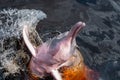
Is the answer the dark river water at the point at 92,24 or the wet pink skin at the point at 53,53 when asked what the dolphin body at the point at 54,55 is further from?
the dark river water at the point at 92,24

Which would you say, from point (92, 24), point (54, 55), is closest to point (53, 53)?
point (54, 55)

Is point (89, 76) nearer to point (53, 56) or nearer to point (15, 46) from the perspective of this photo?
point (53, 56)

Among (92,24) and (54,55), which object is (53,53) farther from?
(92,24)

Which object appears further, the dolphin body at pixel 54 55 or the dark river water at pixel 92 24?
the dark river water at pixel 92 24

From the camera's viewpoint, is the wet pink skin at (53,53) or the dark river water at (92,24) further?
the dark river water at (92,24)

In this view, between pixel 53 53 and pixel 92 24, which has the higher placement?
pixel 53 53

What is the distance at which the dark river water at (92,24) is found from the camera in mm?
5141

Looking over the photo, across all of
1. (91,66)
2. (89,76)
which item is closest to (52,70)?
(89,76)

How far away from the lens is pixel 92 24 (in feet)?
19.1

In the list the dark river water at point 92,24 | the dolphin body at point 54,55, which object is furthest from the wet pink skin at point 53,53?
the dark river water at point 92,24

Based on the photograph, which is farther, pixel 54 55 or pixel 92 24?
pixel 92 24

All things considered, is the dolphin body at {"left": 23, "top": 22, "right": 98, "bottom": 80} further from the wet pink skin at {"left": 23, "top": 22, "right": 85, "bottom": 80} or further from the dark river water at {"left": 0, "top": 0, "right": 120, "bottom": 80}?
the dark river water at {"left": 0, "top": 0, "right": 120, "bottom": 80}

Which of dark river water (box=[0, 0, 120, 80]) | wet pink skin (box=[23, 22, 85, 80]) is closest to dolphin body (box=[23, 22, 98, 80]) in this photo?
wet pink skin (box=[23, 22, 85, 80])

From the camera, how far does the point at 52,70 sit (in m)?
3.44
